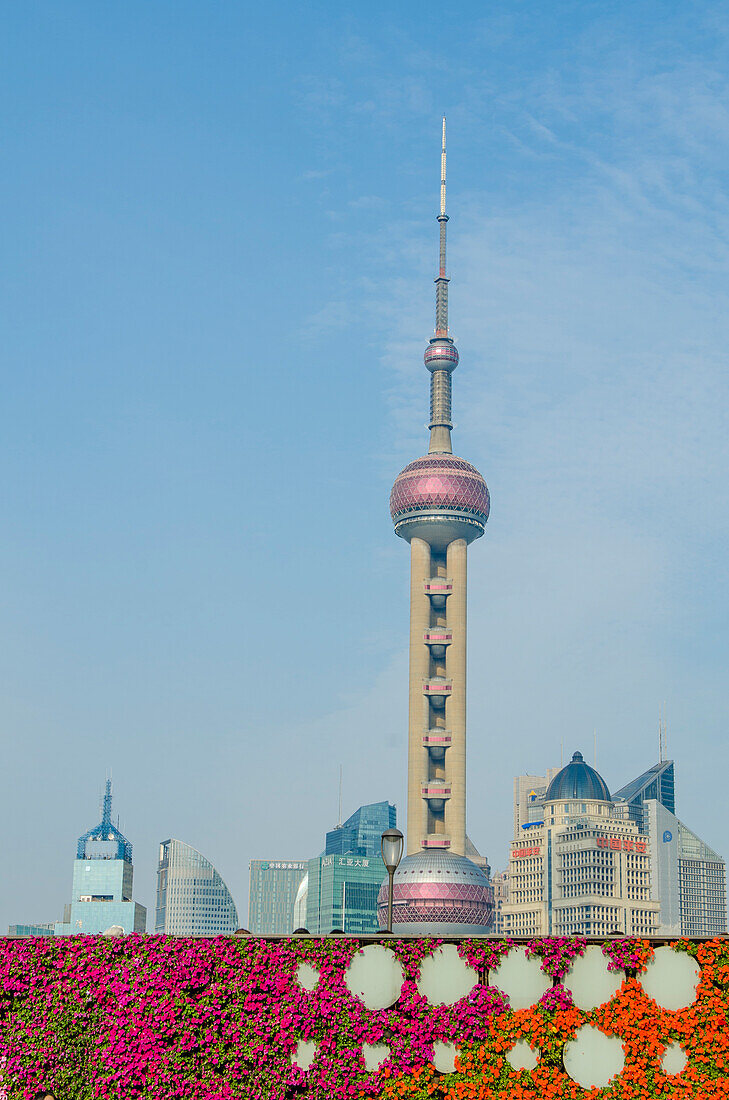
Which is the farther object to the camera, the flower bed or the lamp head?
the lamp head

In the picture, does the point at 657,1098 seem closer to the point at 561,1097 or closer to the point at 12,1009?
the point at 561,1097

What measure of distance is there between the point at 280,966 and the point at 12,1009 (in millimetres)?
6217

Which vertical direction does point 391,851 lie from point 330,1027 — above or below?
above

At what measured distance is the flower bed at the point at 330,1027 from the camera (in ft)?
96.8

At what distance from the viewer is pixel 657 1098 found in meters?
29.3

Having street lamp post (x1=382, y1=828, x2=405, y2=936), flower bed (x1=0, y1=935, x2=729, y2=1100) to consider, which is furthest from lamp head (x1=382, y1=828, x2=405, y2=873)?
flower bed (x1=0, y1=935, x2=729, y2=1100)

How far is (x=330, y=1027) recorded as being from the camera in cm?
3000

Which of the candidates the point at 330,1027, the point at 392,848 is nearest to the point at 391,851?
the point at 392,848

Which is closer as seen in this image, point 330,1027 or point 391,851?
point 330,1027

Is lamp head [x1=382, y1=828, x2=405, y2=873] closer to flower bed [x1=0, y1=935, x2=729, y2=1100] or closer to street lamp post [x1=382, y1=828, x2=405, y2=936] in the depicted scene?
street lamp post [x1=382, y1=828, x2=405, y2=936]

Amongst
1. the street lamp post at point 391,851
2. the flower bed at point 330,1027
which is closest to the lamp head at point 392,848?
the street lamp post at point 391,851

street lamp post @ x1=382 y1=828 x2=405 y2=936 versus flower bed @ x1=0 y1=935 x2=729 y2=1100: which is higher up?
street lamp post @ x1=382 y1=828 x2=405 y2=936

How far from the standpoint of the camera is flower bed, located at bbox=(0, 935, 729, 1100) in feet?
96.8

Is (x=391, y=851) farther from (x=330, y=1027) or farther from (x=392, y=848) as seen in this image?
(x=330, y=1027)
